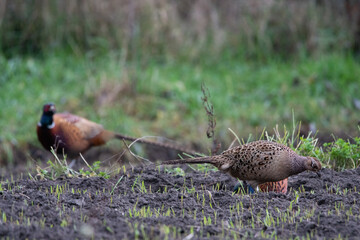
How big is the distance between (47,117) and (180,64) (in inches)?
166

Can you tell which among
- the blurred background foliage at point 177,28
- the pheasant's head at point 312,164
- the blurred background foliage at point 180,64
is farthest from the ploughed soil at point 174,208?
the blurred background foliage at point 177,28

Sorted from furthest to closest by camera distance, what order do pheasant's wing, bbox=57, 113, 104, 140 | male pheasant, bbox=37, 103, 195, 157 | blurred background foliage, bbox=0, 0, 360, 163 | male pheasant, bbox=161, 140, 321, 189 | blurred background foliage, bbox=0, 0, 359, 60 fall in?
blurred background foliage, bbox=0, 0, 359, 60
blurred background foliage, bbox=0, 0, 360, 163
pheasant's wing, bbox=57, 113, 104, 140
male pheasant, bbox=37, 103, 195, 157
male pheasant, bbox=161, 140, 321, 189

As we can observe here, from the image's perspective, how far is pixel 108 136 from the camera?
6914 mm

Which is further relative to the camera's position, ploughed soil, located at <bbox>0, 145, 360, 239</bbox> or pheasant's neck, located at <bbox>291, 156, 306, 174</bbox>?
pheasant's neck, located at <bbox>291, 156, 306, 174</bbox>

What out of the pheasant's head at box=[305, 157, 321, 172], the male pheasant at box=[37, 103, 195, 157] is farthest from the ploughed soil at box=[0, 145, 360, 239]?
the male pheasant at box=[37, 103, 195, 157]

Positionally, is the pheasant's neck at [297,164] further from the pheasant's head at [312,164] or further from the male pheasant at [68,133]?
Answer: the male pheasant at [68,133]

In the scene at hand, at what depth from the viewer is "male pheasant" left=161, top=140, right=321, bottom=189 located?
4.34 metres

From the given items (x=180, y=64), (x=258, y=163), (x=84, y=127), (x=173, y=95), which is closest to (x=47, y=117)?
(x=84, y=127)

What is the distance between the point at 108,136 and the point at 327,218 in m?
3.84

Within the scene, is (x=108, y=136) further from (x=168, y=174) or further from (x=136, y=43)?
(x=136, y=43)

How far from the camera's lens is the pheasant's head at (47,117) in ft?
21.8

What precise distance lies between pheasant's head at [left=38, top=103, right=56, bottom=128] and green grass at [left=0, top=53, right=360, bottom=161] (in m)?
1.28

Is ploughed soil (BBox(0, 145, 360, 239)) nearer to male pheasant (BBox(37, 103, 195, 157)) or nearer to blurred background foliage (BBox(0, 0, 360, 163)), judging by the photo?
male pheasant (BBox(37, 103, 195, 157))

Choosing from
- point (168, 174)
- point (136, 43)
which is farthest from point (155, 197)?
point (136, 43)
